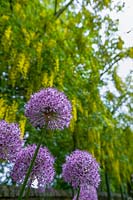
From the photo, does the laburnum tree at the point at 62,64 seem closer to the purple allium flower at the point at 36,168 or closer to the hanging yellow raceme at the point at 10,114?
the hanging yellow raceme at the point at 10,114

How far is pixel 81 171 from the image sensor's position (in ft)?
7.20

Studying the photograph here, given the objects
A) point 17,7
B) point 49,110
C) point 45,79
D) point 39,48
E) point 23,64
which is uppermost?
point 17,7

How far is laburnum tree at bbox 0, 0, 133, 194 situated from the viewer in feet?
16.0

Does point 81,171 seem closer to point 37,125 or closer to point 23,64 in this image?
point 37,125

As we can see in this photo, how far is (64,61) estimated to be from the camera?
535cm

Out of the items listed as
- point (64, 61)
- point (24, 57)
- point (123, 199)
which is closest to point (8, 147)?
point (24, 57)

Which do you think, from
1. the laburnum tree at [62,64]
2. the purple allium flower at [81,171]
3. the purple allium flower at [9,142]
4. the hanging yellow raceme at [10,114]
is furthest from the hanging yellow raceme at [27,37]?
the purple allium flower at [9,142]

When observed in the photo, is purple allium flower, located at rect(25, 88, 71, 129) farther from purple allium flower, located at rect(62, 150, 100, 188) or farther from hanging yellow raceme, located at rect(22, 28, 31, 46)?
hanging yellow raceme, located at rect(22, 28, 31, 46)

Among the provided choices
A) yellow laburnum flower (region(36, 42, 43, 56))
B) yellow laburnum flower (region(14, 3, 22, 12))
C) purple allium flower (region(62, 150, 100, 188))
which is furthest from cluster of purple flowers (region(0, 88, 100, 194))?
yellow laburnum flower (region(14, 3, 22, 12))

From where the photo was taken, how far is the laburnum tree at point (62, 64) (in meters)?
4.88

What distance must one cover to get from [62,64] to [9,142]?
131 inches

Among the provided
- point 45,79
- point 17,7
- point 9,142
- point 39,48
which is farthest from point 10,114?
point 9,142

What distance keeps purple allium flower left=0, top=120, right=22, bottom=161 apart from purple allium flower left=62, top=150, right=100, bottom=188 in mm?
341

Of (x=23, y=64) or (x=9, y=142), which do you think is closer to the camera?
(x=9, y=142)
